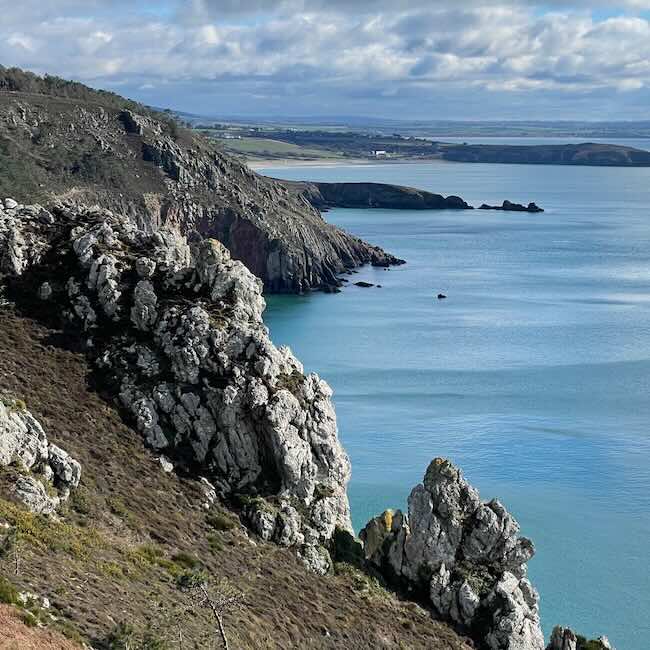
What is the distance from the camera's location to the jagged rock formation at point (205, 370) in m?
31.5

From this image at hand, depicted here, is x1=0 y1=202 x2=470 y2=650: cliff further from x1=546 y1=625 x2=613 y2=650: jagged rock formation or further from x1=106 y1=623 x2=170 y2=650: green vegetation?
x1=546 y1=625 x2=613 y2=650: jagged rock formation

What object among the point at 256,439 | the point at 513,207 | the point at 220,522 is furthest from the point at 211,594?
the point at 513,207

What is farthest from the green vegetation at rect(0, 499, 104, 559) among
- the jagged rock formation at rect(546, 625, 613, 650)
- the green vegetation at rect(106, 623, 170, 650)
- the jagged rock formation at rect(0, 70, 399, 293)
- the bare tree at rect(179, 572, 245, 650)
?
the jagged rock formation at rect(0, 70, 399, 293)

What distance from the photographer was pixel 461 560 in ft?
103

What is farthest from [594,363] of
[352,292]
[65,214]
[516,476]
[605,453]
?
[65,214]

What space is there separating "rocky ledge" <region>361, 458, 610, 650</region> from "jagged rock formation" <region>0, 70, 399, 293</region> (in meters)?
68.7

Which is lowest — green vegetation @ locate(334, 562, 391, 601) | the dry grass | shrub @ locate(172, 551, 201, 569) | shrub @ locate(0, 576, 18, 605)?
green vegetation @ locate(334, 562, 391, 601)

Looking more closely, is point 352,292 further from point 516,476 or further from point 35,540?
point 35,540

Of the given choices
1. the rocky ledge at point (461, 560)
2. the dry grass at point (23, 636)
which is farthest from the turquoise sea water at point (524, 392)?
the dry grass at point (23, 636)

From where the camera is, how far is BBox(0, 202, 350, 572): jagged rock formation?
1240 inches

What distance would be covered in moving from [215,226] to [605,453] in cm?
6565

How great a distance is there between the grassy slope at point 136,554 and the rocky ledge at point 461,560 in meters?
1.14

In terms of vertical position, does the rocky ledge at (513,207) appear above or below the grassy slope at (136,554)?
above

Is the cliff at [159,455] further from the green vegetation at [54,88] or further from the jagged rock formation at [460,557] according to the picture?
the green vegetation at [54,88]
